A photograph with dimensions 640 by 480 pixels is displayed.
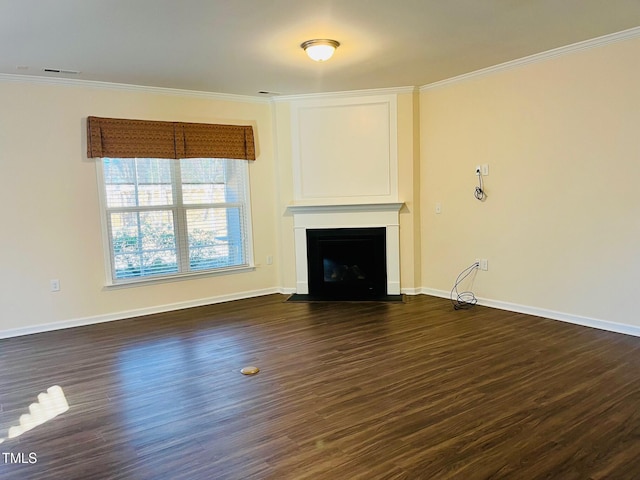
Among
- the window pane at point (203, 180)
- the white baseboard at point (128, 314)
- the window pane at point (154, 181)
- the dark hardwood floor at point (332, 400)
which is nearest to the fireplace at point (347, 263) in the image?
the white baseboard at point (128, 314)

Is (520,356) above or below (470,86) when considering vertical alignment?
below

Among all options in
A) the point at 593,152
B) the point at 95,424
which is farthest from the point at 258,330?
the point at 593,152

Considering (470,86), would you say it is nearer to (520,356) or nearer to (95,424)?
(520,356)

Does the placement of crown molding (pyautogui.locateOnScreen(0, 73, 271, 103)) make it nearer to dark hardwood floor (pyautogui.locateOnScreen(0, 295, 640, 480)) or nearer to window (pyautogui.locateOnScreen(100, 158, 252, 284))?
window (pyautogui.locateOnScreen(100, 158, 252, 284))

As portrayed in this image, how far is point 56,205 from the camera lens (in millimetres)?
4375

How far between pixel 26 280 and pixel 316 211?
3154mm

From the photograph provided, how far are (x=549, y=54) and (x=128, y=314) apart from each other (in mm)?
4977

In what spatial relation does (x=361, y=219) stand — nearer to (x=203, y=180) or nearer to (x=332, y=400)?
(x=203, y=180)

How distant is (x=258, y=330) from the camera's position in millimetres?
4168

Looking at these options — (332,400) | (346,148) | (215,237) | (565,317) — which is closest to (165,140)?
(215,237)

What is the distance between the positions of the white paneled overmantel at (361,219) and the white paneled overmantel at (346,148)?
97 millimetres

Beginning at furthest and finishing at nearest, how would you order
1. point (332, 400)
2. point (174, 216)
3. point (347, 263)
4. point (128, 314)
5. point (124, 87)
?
point (347, 263), point (174, 216), point (128, 314), point (124, 87), point (332, 400)

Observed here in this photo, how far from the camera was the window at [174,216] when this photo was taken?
471 cm

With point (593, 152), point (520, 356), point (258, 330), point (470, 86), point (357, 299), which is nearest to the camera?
point (520, 356)
